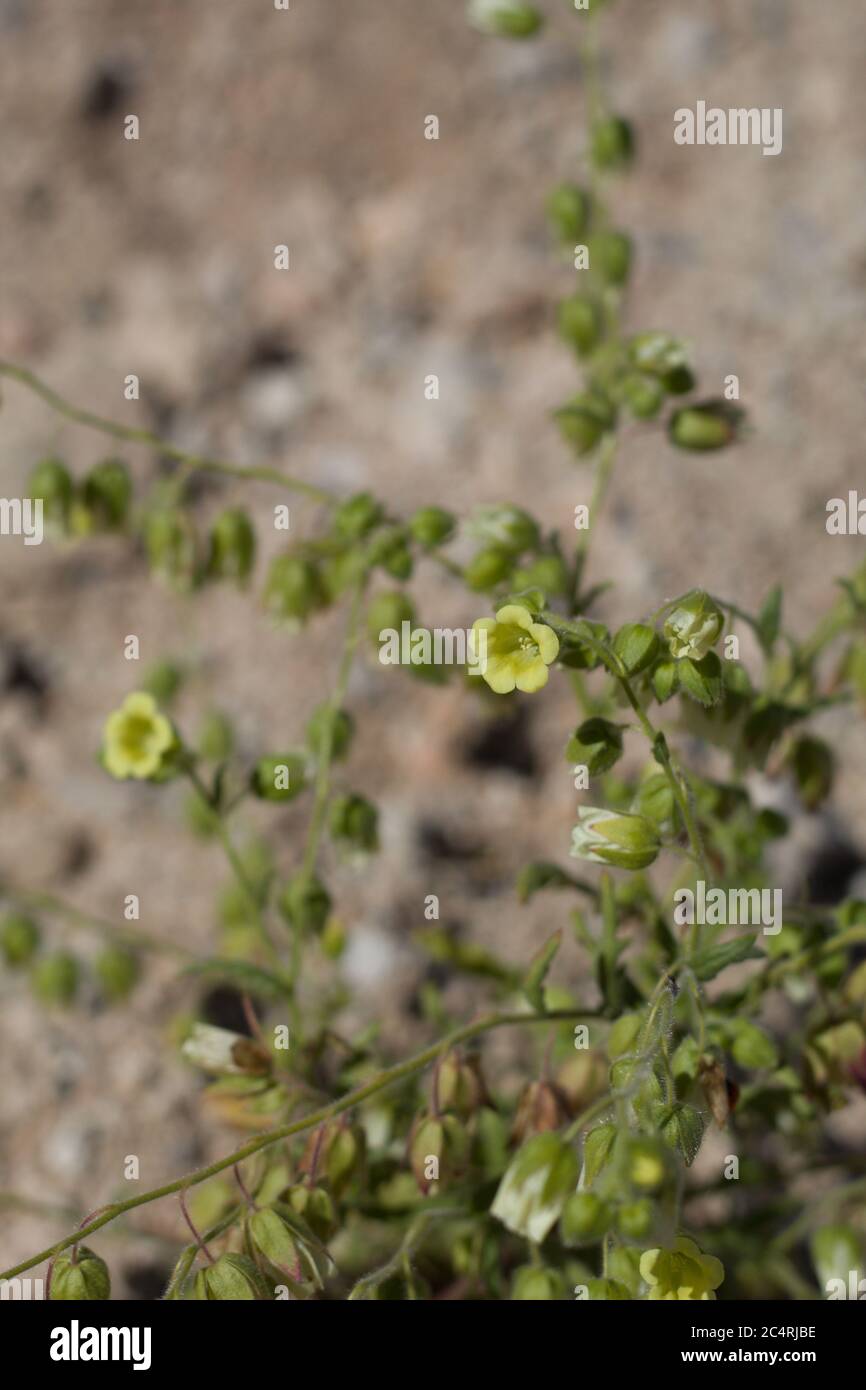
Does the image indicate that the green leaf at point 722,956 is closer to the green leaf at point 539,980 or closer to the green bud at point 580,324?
the green leaf at point 539,980

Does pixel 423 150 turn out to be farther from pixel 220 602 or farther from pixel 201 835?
pixel 201 835

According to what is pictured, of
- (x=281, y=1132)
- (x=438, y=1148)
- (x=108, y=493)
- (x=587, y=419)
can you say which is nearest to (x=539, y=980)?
(x=438, y=1148)

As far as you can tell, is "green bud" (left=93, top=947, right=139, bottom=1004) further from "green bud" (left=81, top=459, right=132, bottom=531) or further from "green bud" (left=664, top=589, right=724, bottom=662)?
"green bud" (left=664, top=589, right=724, bottom=662)

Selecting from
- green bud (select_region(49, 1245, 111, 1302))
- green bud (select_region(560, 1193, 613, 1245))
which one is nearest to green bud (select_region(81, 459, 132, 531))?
green bud (select_region(49, 1245, 111, 1302))

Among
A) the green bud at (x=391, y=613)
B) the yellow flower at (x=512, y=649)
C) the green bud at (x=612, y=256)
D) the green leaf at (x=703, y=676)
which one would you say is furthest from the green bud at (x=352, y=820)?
the green bud at (x=612, y=256)

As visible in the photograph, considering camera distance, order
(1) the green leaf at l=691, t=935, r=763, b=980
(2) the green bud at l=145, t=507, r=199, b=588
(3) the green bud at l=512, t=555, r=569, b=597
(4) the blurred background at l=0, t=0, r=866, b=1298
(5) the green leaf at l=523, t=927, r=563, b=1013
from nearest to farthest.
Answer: (1) the green leaf at l=691, t=935, r=763, b=980
(5) the green leaf at l=523, t=927, r=563, b=1013
(3) the green bud at l=512, t=555, r=569, b=597
(2) the green bud at l=145, t=507, r=199, b=588
(4) the blurred background at l=0, t=0, r=866, b=1298

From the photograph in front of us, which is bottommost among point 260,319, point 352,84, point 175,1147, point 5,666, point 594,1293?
point 594,1293

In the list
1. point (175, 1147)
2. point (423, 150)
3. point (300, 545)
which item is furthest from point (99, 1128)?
point (423, 150)

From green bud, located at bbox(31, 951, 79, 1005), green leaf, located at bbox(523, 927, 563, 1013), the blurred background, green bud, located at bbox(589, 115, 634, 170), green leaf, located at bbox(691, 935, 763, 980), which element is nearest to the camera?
green leaf, located at bbox(691, 935, 763, 980)
